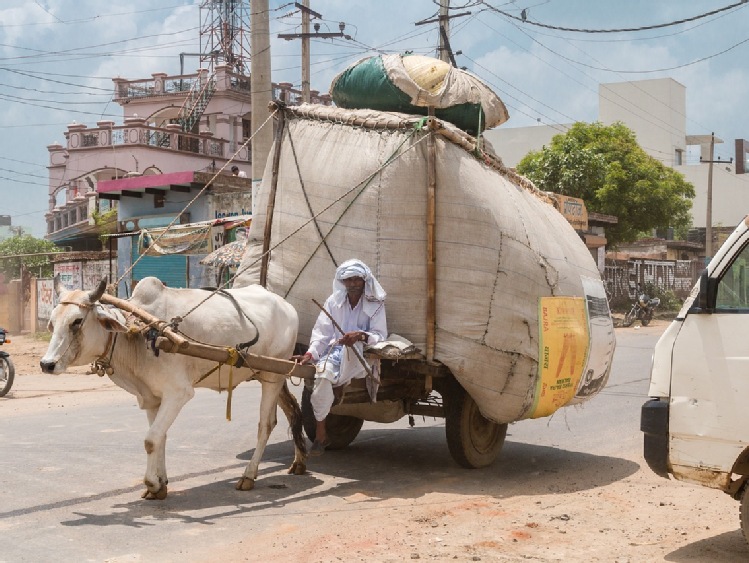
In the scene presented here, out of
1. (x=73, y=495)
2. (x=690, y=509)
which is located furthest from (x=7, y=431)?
(x=690, y=509)

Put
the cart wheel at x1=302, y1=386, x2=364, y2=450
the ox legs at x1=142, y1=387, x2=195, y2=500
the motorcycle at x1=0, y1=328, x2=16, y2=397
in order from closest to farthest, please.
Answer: the ox legs at x1=142, y1=387, x2=195, y2=500, the cart wheel at x1=302, y1=386, x2=364, y2=450, the motorcycle at x1=0, y1=328, x2=16, y2=397

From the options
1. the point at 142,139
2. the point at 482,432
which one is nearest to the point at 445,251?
the point at 482,432

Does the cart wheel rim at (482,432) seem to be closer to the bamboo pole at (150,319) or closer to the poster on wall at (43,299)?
the bamboo pole at (150,319)

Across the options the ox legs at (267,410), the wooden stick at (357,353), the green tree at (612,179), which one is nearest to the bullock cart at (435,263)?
the wooden stick at (357,353)

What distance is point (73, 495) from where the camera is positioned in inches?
265

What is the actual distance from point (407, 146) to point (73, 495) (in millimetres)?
3746

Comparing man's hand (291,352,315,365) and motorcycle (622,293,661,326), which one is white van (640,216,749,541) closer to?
man's hand (291,352,315,365)

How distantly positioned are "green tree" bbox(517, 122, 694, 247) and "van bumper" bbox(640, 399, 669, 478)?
28.6 meters

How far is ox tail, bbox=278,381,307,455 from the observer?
7.75m

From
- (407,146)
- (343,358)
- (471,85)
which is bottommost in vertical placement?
(343,358)

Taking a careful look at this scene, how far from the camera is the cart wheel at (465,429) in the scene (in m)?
7.83

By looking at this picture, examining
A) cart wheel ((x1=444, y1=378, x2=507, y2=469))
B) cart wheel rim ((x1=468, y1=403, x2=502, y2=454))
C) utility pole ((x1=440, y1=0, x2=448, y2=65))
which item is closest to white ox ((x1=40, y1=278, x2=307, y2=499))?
cart wheel ((x1=444, y1=378, x2=507, y2=469))

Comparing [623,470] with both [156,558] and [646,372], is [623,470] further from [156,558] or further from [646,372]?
[646,372]

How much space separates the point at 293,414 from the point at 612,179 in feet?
89.6
